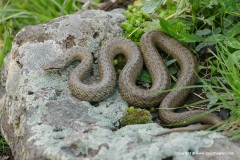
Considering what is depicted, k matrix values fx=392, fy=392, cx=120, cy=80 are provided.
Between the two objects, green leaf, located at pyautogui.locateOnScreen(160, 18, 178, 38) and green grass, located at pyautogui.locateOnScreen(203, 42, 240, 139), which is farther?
green leaf, located at pyautogui.locateOnScreen(160, 18, 178, 38)

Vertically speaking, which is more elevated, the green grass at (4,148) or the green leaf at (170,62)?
the green leaf at (170,62)

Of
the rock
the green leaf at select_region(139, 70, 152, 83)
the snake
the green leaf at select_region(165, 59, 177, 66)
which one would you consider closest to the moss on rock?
the rock

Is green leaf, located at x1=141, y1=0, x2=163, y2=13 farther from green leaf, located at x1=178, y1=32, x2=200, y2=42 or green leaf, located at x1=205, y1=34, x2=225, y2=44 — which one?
green leaf, located at x1=205, y1=34, x2=225, y2=44

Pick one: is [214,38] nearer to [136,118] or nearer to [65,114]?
[136,118]

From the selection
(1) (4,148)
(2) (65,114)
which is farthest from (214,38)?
(1) (4,148)

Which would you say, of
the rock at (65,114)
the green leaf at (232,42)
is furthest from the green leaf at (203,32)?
the rock at (65,114)

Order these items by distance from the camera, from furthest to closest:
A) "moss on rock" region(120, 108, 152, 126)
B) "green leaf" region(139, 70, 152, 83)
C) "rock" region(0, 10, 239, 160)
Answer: "green leaf" region(139, 70, 152, 83) < "moss on rock" region(120, 108, 152, 126) < "rock" region(0, 10, 239, 160)

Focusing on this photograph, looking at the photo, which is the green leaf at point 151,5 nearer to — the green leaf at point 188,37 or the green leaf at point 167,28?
the green leaf at point 167,28
